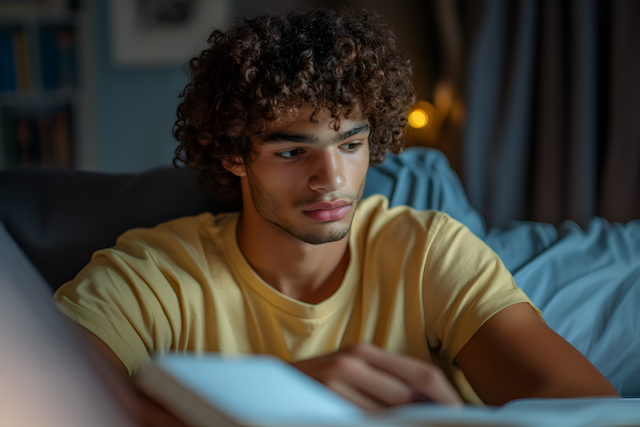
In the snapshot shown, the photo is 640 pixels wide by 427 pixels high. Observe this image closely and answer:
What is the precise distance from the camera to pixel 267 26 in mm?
1006

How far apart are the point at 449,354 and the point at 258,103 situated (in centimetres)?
60

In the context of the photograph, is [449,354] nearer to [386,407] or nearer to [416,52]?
[386,407]

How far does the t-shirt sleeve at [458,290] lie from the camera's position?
0.88 m

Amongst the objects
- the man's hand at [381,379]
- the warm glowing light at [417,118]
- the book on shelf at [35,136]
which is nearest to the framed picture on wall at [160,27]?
the book on shelf at [35,136]

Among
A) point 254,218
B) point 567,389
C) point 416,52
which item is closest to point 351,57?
point 254,218

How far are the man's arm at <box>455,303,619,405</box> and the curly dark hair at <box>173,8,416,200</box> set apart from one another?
A: 47 cm

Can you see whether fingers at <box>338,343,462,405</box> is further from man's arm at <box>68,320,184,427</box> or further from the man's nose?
the man's nose

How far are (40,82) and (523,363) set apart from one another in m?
3.02

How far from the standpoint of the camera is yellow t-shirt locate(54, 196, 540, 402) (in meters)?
0.88

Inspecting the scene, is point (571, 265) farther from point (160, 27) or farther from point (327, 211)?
point (160, 27)

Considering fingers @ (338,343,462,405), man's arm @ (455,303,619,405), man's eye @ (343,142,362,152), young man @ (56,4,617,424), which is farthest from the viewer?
man's eye @ (343,142,362,152)

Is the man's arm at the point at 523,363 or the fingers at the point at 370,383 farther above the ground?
the fingers at the point at 370,383

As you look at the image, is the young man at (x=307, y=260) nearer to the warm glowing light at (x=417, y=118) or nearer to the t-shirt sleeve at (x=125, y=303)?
the t-shirt sleeve at (x=125, y=303)

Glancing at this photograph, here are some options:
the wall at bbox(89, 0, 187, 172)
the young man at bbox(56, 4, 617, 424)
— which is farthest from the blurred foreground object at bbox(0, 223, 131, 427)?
the wall at bbox(89, 0, 187, 172)
